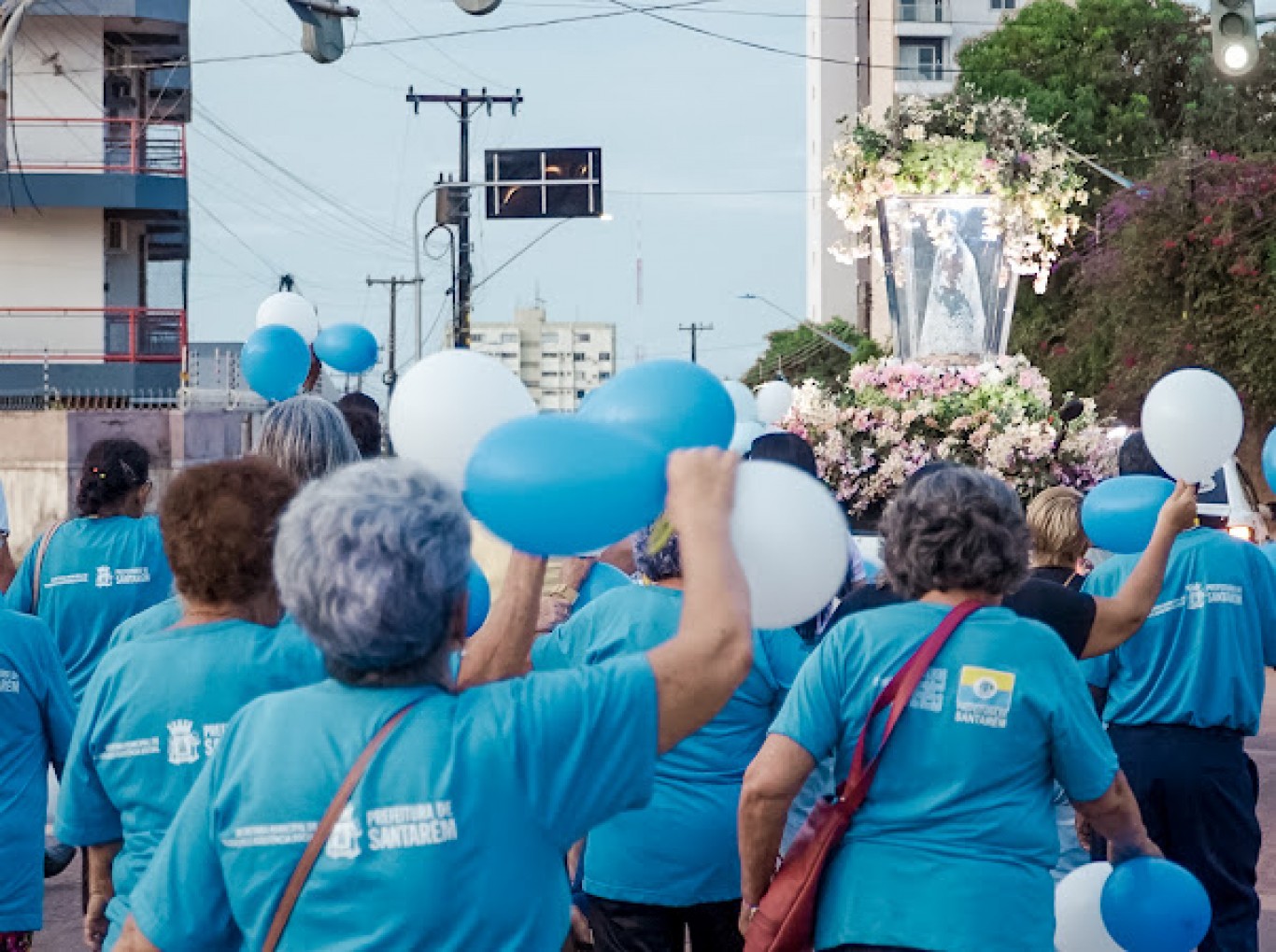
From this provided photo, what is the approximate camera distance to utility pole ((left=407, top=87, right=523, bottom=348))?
38125 mm

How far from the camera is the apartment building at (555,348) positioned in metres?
154

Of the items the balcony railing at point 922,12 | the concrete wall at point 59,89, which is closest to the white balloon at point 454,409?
the concrete wall at point 59,89

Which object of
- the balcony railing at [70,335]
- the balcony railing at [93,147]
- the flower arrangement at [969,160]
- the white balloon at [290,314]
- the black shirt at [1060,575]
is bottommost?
the black shirt at [1060,575]

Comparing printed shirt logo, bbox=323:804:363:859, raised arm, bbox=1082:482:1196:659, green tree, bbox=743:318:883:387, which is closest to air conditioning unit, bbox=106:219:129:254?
raised arm, bbox=1082:482:1196:659

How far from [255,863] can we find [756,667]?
2.33 metres

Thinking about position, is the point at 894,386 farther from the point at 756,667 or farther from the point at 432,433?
the point at 432,433

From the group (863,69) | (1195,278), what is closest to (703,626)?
(1195,278)

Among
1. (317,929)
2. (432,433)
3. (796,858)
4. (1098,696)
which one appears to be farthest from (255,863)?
(1098,696)

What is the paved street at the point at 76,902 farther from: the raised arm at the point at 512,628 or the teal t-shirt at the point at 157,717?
the raised arm at the point at 512,628

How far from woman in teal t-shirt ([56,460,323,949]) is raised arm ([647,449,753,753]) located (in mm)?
1229

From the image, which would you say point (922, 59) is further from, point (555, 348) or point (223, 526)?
point (555, 348)

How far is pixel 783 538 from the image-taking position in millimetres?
3055

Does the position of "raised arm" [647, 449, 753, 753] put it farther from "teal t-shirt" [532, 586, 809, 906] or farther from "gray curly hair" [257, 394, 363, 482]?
"gray curly hair" [257, 394, 363, 482]

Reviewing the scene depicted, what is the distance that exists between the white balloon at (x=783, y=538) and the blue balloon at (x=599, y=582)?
2630 mm
